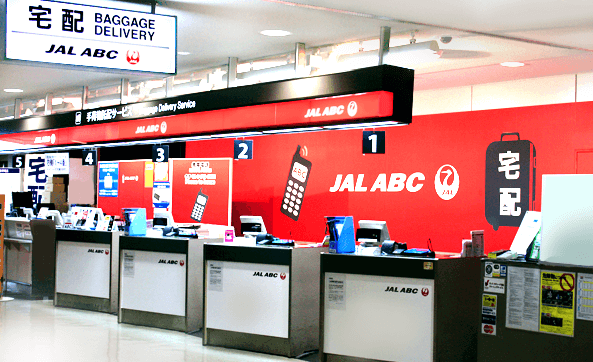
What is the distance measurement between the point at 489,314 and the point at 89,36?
3402 mm

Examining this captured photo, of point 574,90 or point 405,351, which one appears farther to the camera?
point 574,90

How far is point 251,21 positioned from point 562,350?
13.0ft

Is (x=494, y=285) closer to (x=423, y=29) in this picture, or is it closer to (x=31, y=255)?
(x=423, y=29)

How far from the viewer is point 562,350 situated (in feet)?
13.6

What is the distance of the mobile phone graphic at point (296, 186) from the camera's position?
10.9 meters

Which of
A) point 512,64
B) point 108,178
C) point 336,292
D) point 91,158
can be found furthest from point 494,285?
Answer: point 108,178

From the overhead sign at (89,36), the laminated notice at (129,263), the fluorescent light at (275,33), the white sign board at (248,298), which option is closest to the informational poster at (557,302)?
the white sign board at (248,298)

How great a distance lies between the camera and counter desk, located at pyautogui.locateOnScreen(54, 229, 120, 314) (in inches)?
328

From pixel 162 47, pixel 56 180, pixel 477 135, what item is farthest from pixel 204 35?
pixel 56 180

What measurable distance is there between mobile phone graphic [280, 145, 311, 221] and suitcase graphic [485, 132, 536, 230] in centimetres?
334

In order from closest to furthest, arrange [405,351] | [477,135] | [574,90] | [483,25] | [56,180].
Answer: [405,351] → [483,25] → [574,90] → [477,135] → [56,180]

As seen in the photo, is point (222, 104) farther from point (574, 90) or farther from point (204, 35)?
point (574, 90)

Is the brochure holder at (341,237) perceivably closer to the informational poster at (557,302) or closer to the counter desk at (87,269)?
the informational poster at (557,302)

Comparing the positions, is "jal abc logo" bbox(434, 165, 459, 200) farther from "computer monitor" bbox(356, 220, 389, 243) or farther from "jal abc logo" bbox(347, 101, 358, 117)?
"jal abc logo" bbox(347, 101, 358, 117)
